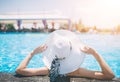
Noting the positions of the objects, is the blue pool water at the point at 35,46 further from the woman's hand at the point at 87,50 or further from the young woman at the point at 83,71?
the woman's hand at the point at 87,50

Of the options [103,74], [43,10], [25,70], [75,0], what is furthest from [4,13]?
[103,74]

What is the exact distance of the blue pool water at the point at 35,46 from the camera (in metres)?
4.39

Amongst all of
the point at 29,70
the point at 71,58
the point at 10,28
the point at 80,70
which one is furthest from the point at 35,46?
the point at 71,58

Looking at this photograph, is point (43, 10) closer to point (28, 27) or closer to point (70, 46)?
point (28, 27)

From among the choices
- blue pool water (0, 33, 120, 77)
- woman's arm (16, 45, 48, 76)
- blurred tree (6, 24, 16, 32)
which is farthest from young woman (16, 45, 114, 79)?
blurred tree (6, 24, 16, 32)

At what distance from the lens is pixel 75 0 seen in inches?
182

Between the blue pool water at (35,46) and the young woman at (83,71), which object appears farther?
the blue pool water at (35,46)

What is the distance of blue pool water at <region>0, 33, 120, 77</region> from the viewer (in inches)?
173

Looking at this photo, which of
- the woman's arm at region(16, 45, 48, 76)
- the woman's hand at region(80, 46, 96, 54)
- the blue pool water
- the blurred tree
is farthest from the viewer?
the blurred tree

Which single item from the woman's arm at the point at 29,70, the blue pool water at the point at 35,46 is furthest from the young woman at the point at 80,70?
the blue pool water at the point at 35,46

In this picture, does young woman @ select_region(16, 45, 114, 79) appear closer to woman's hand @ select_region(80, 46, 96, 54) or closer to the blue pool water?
woman's hand @ select_region(80, 46, 96, 54)

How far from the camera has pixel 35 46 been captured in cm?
531

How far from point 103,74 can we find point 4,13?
3.46m

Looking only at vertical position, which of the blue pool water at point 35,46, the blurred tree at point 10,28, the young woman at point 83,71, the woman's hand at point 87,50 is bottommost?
the blue pool water at point 35,46
